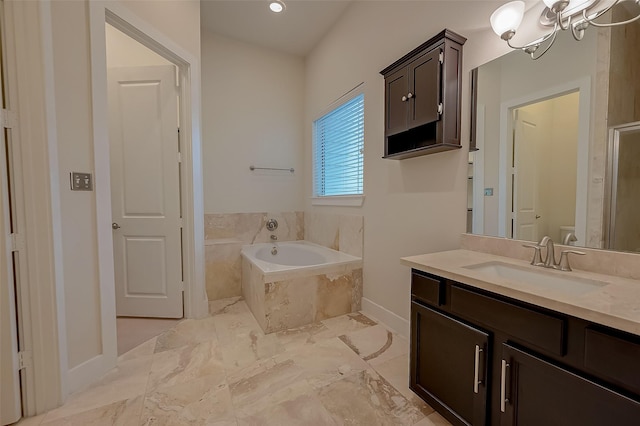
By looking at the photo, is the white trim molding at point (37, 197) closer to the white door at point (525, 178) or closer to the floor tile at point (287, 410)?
the floor tile at point (287, 410)

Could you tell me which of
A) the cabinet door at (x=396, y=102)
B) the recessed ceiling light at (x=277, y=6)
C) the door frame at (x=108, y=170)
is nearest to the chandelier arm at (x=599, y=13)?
the cabinet door at (x=396, y=102)

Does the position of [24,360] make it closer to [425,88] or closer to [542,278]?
[542,278]

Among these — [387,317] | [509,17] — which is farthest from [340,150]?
[509,17]

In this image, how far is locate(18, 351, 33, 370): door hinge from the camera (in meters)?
1.39

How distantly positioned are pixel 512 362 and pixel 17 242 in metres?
2.29

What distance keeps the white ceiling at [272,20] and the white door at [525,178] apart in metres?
2.21

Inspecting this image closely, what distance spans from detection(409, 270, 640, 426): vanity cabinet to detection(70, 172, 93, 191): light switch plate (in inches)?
76.8

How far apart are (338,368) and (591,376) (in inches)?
51.2

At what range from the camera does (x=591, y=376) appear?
2.67 ft

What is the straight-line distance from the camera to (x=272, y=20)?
2959 millimetres

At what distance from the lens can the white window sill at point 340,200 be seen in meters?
2.74

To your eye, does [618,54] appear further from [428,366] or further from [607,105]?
[428,366]

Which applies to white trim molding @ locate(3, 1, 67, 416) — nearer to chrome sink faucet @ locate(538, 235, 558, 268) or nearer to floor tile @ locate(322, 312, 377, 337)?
floor tile @ locate(322, 312, 377, 337)

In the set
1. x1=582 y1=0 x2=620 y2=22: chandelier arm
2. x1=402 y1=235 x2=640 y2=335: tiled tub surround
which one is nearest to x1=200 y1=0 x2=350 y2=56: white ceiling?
x1=582 y1=0 x2=620 y2=22: chandelier arm
